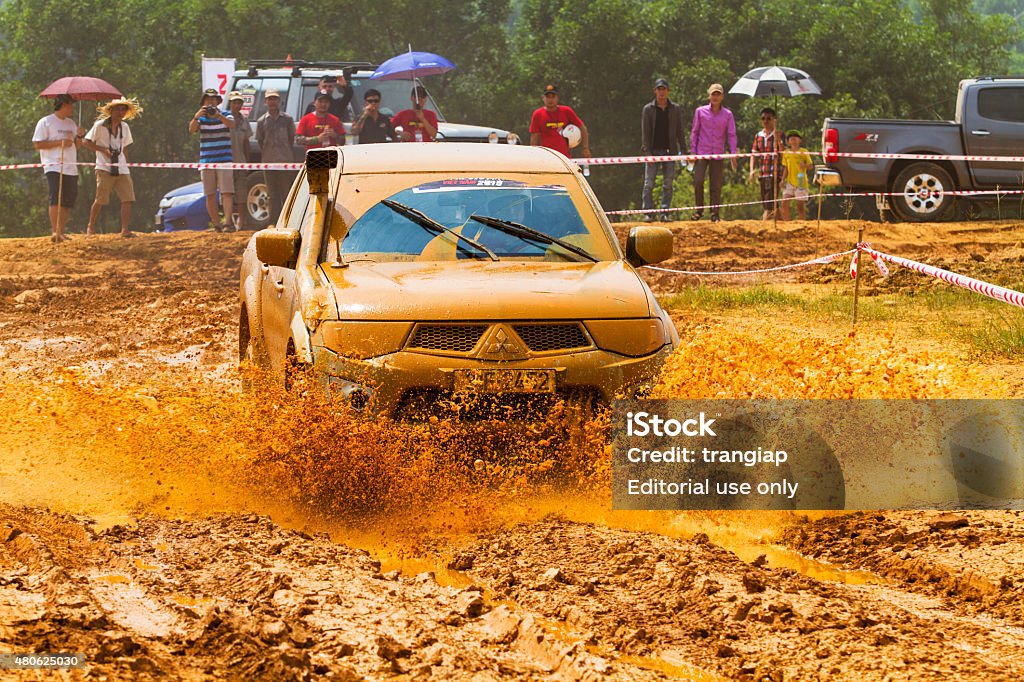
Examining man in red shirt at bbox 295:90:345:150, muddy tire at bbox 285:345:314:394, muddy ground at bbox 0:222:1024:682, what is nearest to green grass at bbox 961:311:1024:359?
muddy ground at bbox 0:222:1024:682

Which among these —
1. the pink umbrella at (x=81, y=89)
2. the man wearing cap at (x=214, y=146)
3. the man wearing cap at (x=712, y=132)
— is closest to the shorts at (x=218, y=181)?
the man wearing cap at (x=214, y=146)

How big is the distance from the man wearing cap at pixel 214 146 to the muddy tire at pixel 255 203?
0.24m

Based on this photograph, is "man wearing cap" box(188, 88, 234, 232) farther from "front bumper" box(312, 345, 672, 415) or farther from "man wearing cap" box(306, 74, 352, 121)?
"front bumper" box(312, 345, 672, 415)

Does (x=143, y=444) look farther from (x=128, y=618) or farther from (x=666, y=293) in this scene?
(x=666, y=293)

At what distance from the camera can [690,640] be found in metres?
4.77

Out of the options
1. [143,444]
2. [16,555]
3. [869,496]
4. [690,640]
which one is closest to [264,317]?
[143,444]

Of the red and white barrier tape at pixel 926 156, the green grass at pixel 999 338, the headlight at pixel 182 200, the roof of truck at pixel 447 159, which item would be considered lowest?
the green grass at pixel 999 338

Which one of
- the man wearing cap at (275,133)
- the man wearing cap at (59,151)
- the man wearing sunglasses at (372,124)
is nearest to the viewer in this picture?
the man wearing cap at (59,151)

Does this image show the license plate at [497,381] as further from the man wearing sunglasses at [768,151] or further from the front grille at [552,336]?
the man wearing sunglasses at [768,151]

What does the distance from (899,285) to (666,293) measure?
2.40m

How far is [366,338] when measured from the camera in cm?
650

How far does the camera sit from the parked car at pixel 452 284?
254 inches

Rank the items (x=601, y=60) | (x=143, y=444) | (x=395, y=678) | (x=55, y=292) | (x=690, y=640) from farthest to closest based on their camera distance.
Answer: (x=601, y=60)
(x=55, y=292)
(x=143, y=444)
(x=690, y=640)
(x=395, y=678)

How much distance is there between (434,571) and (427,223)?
2265 mm
